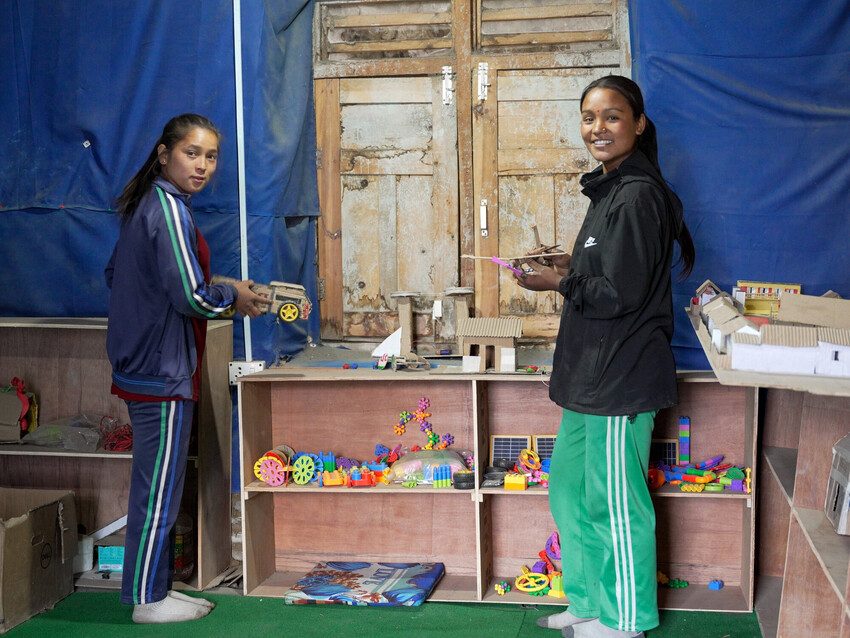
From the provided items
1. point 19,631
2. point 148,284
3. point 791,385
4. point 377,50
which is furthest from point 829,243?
point 19,631

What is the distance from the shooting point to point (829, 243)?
3645 mm

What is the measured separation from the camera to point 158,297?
10.5 feet

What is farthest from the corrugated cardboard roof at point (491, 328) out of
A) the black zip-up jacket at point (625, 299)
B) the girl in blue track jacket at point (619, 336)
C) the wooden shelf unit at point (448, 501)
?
the black zip-up jacket at point (625, 299)

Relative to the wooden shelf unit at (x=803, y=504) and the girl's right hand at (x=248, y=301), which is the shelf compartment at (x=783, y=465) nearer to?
the wooden shelf unit at (x=803, y=504)

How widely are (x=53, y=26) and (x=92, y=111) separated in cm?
41

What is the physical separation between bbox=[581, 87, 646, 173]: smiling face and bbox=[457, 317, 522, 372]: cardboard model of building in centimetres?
85

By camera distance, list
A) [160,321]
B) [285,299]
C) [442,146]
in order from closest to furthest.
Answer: [160,321] < [285,299] < [442,146]

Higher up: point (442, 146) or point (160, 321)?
point (442, 146)

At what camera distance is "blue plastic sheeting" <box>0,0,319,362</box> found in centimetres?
398

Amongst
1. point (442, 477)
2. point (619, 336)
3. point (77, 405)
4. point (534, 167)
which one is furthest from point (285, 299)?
point (534, 167)

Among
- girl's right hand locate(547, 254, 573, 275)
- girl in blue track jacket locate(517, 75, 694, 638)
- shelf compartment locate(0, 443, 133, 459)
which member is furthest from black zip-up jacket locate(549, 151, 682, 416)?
shelf compartment locate(0, 443, 133, 459)

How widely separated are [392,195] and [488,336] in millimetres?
1329

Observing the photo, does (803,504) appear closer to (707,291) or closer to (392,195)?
(707,291)

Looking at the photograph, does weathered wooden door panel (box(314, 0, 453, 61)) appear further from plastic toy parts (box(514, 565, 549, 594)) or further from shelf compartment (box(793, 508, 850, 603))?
shelf compartment (box(793, 508, 850, 603))
